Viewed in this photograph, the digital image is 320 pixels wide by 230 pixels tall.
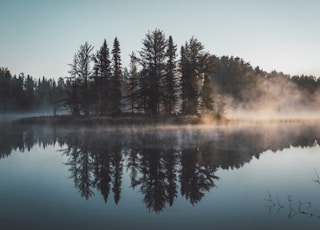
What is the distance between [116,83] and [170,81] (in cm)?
1025

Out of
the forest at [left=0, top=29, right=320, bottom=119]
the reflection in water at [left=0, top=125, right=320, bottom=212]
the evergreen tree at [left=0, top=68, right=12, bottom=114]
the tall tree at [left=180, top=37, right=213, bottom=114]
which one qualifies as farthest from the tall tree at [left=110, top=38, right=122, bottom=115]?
the evergreen tree at [left=0, top=68, right=12, bottom=114]

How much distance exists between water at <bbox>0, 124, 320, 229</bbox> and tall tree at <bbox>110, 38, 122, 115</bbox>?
30407 millimetres

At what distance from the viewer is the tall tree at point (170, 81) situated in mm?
49362

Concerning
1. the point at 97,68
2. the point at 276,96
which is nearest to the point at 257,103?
the point at 276,96

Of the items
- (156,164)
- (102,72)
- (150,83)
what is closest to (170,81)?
(150,83)

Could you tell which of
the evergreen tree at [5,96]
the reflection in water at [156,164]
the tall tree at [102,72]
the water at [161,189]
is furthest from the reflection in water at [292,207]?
the evergreen tree at [5,96]

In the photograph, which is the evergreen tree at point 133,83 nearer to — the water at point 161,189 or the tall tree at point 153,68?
the tall tree at point 153,68

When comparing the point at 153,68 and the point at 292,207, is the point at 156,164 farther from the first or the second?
the point at 153,68

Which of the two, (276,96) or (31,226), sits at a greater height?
(276,96)

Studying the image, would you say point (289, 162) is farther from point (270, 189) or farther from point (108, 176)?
point (108, 176)

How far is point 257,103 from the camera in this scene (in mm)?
84625

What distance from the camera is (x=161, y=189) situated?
38.6 ft

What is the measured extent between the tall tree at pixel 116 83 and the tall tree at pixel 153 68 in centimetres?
510

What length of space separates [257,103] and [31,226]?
82.7 meters
